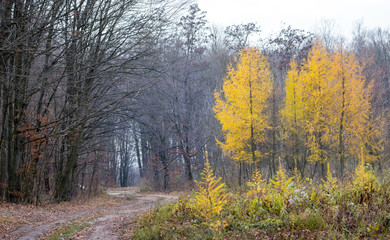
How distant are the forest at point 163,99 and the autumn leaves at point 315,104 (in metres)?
0.07

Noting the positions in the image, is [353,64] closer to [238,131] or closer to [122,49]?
[238,131]

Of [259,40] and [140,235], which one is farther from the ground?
[259,40]

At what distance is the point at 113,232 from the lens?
875cm

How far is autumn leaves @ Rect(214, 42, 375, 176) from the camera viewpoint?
2058 centimetres

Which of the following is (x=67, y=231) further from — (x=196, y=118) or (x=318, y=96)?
(x=196, y=118)

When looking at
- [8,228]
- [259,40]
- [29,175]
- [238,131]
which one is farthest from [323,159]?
[8,228]

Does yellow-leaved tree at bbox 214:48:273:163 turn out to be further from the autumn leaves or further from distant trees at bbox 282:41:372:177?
distant trees at bbox 282:41:372:177

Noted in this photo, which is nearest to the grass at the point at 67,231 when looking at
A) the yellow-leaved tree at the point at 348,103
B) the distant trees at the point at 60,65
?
the distant trees at the point at 60,65

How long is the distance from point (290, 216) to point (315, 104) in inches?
669

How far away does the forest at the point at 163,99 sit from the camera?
10.4m

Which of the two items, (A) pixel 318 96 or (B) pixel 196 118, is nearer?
(A) pixel 318 96

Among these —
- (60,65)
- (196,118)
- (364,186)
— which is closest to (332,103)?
(196,118)

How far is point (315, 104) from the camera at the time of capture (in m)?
22.2

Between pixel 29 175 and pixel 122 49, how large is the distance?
7658 millimetres
